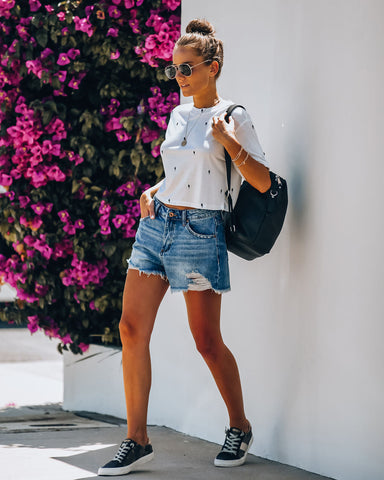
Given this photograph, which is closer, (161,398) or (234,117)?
(234,117)

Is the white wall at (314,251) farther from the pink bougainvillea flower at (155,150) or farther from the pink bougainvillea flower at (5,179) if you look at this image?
the pink bougainvillea flower at (5,179)

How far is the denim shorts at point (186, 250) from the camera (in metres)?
3.80

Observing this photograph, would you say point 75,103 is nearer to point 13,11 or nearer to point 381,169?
point 13,11

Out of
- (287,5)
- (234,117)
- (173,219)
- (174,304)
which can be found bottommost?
(174,304)

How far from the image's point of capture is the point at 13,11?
19.0ft

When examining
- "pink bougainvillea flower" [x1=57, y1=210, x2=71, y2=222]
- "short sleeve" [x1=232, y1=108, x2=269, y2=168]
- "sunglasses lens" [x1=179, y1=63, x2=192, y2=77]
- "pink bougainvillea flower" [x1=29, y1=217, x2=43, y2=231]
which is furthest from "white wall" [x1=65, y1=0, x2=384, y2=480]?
"pink bougainvillea flower" [x1=29, y1=217, x2=43, y2=231]

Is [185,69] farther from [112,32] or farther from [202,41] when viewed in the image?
[112,32]

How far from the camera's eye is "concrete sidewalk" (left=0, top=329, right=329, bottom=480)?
3846 millimetres

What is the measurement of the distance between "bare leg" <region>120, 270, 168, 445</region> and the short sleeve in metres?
0.67

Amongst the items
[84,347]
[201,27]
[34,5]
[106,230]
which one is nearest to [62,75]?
[34,5]

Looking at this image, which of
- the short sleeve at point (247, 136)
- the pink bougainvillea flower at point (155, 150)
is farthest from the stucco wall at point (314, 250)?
the pink bougainvillea flower at point (155, 150)

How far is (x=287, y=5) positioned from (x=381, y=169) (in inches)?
42.7

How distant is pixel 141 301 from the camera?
3.87 metres

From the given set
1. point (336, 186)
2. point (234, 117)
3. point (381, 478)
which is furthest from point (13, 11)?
point (381, 478)
